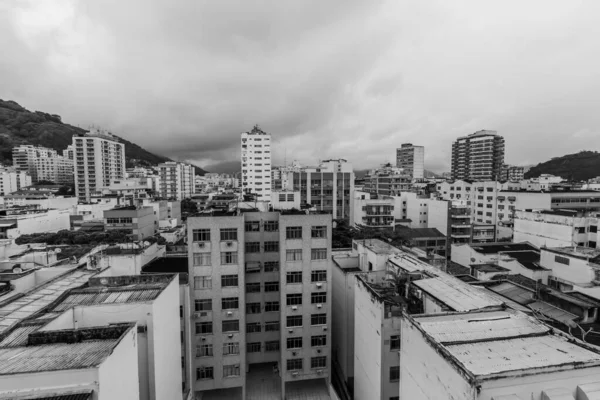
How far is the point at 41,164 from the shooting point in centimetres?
12112

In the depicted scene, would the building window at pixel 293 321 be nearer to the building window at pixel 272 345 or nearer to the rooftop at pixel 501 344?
the building window at pixel 272 345

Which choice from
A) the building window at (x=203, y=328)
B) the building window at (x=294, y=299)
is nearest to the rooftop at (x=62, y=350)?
the building window at (x=203, y=328)

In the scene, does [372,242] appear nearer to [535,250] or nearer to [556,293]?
[556,293]

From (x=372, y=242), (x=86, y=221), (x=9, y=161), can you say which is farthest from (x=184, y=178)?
(x=372, y=242)

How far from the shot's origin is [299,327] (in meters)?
23.5

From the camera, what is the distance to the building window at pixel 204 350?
22.6 meters

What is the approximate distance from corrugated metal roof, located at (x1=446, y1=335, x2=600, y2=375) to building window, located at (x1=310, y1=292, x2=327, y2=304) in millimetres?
13585

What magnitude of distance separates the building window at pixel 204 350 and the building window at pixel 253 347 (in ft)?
10.2

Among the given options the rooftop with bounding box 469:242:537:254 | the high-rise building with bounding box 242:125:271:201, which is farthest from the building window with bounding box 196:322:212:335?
the high-rise building with bounding box 242:125:271:201

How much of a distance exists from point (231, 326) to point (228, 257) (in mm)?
5096

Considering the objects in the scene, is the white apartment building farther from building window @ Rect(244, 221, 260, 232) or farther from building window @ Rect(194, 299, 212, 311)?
building window @ Rect(244, 221, 260, 232)

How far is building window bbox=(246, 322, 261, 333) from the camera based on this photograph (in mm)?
24531

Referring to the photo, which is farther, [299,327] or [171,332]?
[299,327]

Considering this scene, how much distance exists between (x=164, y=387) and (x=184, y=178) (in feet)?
362
